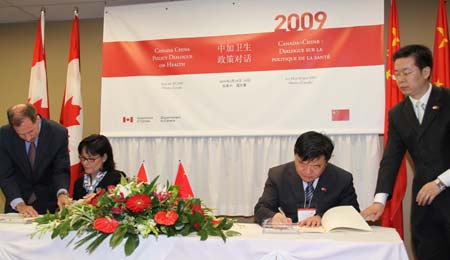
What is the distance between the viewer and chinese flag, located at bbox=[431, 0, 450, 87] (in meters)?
3.08

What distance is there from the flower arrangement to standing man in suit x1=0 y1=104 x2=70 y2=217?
0.97m

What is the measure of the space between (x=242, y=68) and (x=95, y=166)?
142 centimetres

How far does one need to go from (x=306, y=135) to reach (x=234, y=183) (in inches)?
56.6

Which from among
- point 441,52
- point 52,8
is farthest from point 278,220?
point 52,8

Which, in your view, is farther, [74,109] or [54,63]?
[54,63]

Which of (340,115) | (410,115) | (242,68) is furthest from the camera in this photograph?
(242,68)

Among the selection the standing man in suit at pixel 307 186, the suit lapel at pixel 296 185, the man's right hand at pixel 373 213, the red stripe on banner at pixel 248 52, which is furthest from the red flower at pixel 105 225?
the red stripe on banner at pixel 248 52

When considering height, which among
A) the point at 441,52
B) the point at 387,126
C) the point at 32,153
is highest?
the point at 441,52

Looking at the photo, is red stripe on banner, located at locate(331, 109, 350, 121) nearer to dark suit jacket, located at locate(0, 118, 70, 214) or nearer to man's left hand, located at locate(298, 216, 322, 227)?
man's left hand, located at locate(298, 216, 322, 227)

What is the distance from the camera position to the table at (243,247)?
1.57m

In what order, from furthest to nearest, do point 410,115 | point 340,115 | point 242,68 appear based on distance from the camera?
point 242,68
point 340,115
point 410,115

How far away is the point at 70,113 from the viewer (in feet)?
12.2

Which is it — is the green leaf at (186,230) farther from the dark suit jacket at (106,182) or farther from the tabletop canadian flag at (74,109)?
the tabletop canadian flag at (74,109)

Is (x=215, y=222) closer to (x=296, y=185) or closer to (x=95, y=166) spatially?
(x=296, y=185)
